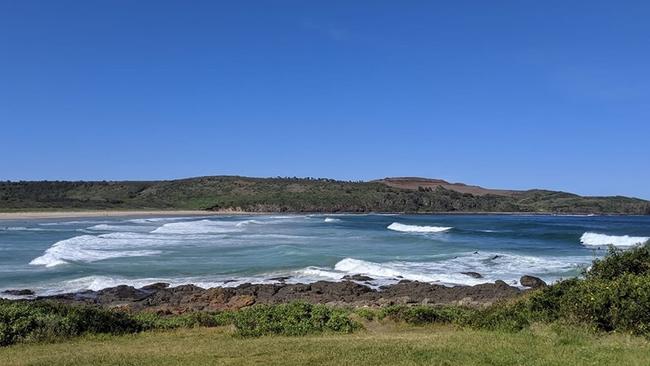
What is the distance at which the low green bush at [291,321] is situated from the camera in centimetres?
1273

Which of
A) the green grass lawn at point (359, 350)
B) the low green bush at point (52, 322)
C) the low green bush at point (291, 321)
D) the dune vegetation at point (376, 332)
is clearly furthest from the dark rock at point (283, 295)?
the green grass lawn at point (359, 350)

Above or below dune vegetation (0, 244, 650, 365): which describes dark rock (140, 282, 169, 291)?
below

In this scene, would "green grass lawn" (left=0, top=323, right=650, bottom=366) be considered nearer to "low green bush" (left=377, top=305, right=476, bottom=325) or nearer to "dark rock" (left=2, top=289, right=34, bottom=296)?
"low green bush" (left=377, top=305, right=476, bottom=325)

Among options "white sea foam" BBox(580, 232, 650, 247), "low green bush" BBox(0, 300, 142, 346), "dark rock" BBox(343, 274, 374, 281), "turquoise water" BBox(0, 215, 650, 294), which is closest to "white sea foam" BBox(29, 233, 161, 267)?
"turquoise water" BBox(0, 215, 650, 294)

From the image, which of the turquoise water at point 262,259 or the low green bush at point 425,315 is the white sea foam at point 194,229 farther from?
the low green bush at point 425,315

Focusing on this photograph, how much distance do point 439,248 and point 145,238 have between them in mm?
23770

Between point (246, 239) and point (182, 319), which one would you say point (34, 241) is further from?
point (182, 319)

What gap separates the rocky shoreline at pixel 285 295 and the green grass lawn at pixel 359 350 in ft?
29.1

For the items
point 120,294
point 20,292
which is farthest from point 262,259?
point 20,292

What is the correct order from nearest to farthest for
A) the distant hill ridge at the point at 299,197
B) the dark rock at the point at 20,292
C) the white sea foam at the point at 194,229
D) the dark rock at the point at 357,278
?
the dark rock at the point at 20,292, the dark rock at the point at 357,278, the white sea foam at the point at 194,229, the distant hill ridge at the point at 299,197

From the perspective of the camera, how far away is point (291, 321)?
43.7 ft

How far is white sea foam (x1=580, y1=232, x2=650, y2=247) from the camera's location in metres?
54.7

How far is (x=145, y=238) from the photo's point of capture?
172 ft

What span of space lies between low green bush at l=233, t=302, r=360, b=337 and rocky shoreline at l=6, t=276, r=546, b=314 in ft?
21.5
